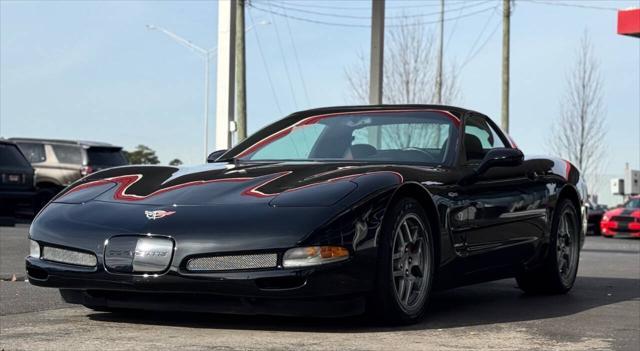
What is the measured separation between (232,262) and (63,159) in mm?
19353

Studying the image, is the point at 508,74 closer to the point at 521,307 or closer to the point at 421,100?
the point at 421,100

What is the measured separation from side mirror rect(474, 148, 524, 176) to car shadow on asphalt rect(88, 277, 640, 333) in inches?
34.1

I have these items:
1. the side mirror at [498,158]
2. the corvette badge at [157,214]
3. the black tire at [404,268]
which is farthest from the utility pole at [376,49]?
the corvette badge at [157,214]

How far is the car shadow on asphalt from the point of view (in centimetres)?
555

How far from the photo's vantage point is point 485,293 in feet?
25.7

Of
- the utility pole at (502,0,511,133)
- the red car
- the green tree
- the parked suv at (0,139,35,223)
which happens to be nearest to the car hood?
the parked suv at (0,139,35,223)

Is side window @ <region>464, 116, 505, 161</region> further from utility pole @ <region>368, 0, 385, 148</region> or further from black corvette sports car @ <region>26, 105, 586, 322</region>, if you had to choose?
utility pole @ <region>368, 0, 385, 148</region>

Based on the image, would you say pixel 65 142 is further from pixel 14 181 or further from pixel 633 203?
pixel 633 203

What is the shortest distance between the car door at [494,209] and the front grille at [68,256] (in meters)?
2.09

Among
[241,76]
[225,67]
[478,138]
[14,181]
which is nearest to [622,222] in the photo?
[241,76]

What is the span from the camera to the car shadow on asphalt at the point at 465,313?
555 centimetres

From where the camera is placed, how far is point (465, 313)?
6.41 meters

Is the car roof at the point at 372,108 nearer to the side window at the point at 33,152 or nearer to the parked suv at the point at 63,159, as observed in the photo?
the parked suv at the point at 63,159

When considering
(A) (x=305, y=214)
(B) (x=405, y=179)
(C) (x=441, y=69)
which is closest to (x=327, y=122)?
(B) (x=405, y=179)
